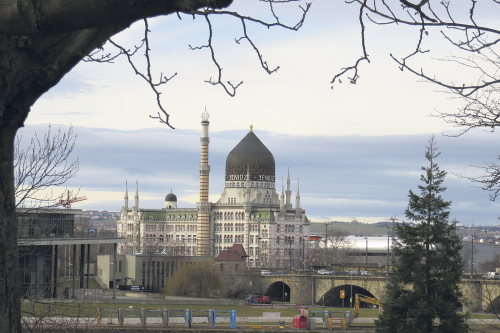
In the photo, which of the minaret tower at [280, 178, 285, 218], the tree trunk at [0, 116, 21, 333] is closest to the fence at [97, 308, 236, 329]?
the tree trunk at [0, 116, 21, 333]

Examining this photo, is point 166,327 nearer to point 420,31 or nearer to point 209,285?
point 209,285

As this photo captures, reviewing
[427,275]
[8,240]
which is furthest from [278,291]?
[8,240]

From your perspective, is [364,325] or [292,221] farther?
[292,221]

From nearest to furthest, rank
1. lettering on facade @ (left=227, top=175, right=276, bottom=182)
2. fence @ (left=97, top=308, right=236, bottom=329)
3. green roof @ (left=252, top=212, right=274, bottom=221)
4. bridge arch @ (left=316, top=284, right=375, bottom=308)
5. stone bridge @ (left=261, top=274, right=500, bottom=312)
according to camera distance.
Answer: fence @ (left=97, top=308, right=236, bottom=329), stone bridge @ (left=261, top=274, right=500, bottom=312), bridge arch @ (left=316, top=284, right=375, bottom=308), green roof @ (left=252, top=212, right=274, bottom=221), lettering on facade @ (left=227, top=175, right=276, bottom=182)

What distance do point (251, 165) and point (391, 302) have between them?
102 m

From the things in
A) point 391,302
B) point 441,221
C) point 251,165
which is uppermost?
point 251,165

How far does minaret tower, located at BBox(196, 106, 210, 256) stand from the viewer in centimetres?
13362

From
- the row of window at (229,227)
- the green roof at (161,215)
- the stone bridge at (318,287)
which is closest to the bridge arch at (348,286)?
the stone bridge at (318,287)

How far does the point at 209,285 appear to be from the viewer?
88.2 metres

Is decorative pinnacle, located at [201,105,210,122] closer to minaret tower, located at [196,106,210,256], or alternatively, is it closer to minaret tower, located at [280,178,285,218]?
minaret tower, located at [196,106,210,256]

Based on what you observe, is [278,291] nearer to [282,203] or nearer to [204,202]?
[282,203]

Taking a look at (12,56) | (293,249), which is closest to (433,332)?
(12,56)

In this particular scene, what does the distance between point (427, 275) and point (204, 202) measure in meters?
99.9

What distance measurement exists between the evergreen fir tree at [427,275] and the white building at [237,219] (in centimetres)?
8642
